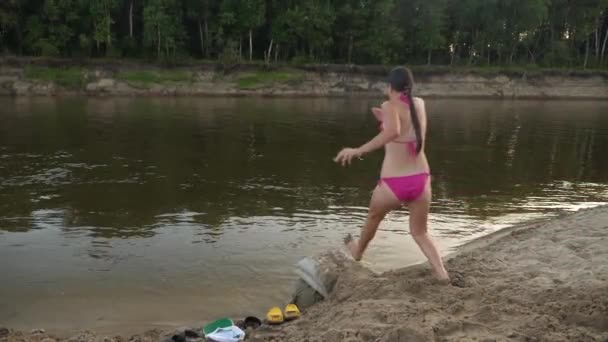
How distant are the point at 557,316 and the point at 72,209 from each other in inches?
310

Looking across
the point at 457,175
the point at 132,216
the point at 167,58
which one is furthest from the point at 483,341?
the point at 167,58

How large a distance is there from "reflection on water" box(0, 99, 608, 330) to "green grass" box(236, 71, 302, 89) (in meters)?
24.8

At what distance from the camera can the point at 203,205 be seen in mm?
10031

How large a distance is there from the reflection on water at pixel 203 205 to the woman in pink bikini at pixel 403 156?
5.84ft

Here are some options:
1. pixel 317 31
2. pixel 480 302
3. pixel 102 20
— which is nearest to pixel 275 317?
pixel 480 302

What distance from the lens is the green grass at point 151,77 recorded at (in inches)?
1735

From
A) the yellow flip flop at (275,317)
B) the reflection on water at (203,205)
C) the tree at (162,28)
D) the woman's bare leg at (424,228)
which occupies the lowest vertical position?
the reflection on water at (203,205)

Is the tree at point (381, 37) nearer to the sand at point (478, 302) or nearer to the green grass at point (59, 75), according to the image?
the green grass at point (59, 75)

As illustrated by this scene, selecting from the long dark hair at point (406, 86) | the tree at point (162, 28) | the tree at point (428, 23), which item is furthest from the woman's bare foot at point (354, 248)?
the tree at point (428, 23)

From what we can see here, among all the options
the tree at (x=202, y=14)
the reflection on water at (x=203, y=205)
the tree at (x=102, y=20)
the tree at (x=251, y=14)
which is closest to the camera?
the reflection on water at (x=203, y=205)

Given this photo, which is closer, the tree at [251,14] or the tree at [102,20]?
the tree at [102,20]

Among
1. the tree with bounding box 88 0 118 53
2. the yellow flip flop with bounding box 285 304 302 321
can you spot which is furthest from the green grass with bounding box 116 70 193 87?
the yellow flip flop with bounding box 285 304 302 321

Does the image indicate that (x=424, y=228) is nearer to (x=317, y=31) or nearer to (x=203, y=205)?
(x=203, y=205)

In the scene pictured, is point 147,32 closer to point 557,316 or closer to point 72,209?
point 72,209
